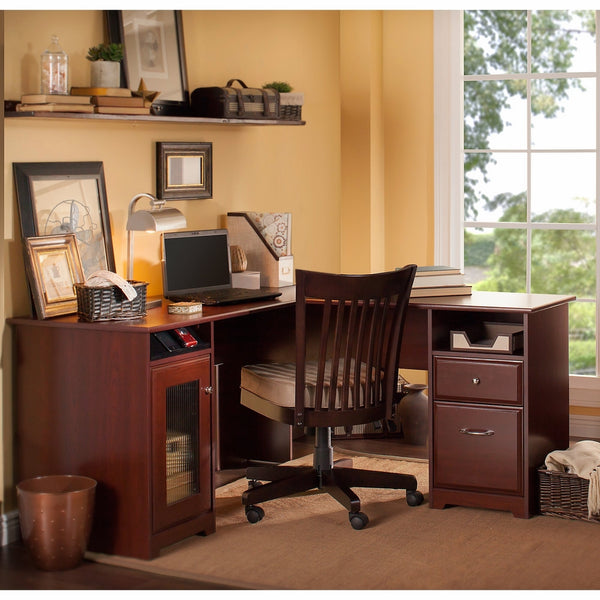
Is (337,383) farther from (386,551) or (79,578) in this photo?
(79,578)

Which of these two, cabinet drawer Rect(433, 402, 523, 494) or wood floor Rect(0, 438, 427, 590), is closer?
wood floor Rect(0, 438, 427, 590)

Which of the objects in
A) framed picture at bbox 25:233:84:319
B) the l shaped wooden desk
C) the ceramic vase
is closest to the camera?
the l shaped wooden desk

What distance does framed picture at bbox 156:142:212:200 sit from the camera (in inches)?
156

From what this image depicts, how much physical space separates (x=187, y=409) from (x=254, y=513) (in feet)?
1.58

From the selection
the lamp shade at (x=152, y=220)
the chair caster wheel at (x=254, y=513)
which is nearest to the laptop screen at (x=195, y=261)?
the lamp shade at (x=152, y=220)

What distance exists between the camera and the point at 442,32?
195 inches

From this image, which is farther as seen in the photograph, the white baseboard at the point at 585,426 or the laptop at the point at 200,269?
the white baseboard at the point at 585,426

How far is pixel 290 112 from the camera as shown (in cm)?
429

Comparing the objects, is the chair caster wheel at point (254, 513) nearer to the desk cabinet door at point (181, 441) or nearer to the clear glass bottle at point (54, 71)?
the desk cabinet door at point (181, 441)

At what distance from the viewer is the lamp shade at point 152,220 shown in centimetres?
356

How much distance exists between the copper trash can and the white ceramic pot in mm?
1363

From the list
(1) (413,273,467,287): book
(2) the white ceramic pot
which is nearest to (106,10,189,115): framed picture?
(2) the white ceramic pot

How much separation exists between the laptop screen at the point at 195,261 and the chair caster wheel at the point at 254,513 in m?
0.87

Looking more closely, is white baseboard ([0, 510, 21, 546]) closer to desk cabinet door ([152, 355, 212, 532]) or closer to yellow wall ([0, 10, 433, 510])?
desk cabinet door ([152, 355, 212, 532])
